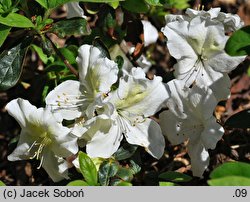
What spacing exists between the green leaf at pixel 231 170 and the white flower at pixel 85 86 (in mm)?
532

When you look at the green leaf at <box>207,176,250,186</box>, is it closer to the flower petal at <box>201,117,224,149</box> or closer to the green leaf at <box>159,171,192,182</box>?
the flower petal at <box>201,117,224,149</box>

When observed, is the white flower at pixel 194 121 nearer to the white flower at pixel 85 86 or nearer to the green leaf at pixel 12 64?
the white flower at pixel 85 86

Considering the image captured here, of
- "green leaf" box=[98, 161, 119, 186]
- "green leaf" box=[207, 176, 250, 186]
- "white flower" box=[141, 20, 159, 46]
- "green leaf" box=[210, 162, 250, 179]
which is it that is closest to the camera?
"green leaf" box=[207, 176, 250, 186]

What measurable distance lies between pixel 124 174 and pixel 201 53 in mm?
577

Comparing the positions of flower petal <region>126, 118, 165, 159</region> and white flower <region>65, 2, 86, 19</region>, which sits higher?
white flower <region>65, 2, 86, 19</region>

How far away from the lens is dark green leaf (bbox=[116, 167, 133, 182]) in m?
2.03

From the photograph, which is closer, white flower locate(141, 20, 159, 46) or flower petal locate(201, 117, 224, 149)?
flower petal locate(201, 117, 224, 149)

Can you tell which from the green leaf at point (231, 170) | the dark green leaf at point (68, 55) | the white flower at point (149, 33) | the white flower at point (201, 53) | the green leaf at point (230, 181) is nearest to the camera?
the green leaf at point (230, 181)

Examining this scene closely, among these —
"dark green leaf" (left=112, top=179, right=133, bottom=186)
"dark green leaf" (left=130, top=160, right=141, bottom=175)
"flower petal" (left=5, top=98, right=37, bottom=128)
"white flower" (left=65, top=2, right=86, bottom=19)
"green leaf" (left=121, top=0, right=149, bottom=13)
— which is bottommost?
"dark green leaf" (left=130, top=160, right=141, bottom=175)

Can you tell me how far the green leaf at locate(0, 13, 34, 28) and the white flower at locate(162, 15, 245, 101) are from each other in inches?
20.4

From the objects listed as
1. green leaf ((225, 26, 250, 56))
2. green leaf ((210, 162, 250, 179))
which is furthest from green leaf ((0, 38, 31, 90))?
green leaf ((210, 162, 250, 179))

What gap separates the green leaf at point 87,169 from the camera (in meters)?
1.88

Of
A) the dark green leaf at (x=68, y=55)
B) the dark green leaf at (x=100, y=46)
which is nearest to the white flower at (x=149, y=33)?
the dark green leaf at (x=68, y=55)
